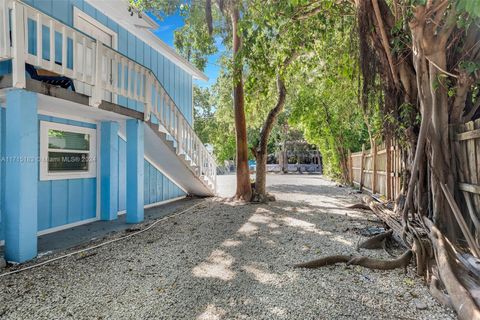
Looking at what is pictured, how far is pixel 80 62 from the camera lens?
4496 millimetres

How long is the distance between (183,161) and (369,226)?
14.7ft

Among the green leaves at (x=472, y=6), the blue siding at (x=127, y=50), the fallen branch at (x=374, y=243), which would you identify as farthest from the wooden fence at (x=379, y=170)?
the blue siding at (x=127, y=50)

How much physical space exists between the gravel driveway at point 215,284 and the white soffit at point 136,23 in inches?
195

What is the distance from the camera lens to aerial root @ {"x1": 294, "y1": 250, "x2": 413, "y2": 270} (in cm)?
328

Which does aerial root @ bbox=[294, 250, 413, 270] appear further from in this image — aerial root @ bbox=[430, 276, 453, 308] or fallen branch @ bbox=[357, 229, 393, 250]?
fallen branch @ bbox=[357, 229, 393, 250]

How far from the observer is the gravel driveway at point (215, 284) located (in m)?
2.43

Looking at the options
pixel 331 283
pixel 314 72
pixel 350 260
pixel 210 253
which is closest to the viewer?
pixel 331 283

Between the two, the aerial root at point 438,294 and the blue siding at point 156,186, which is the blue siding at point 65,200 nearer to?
the blue siding at point 156,186

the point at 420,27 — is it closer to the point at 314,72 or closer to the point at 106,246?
the point at 106,246

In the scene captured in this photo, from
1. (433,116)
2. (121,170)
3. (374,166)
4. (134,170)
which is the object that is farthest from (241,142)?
(433,116)

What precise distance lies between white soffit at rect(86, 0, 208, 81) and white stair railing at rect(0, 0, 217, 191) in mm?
1197

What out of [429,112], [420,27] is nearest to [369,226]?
[429,112]

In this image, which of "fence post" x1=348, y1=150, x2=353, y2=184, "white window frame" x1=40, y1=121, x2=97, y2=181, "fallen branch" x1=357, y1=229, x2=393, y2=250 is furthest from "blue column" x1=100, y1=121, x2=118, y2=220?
"fence post" x1=348, y1=150, x2=353, y2=184

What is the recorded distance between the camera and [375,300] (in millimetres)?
2596
